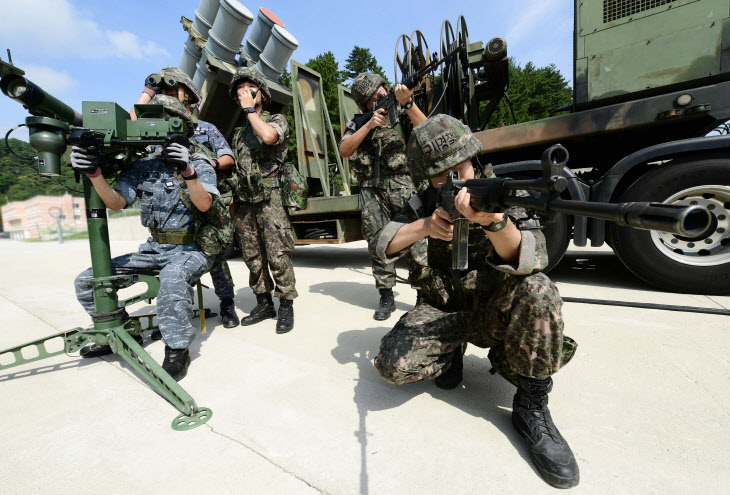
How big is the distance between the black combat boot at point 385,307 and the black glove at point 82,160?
1940 millimetres

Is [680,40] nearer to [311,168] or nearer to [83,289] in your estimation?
[311,168]

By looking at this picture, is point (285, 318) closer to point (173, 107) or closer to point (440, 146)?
point (173, 107)

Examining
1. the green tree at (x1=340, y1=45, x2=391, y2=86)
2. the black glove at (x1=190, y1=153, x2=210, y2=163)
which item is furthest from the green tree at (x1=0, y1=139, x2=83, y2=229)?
the green tree at (x1=340, y1=45, x2=391, y2=86)

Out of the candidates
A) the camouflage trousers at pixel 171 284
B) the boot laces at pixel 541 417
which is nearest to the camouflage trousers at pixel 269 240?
the camouflage trousers at pixel 171 284

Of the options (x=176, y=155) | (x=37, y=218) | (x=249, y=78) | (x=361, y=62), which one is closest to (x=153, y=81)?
(x=249, y=78)

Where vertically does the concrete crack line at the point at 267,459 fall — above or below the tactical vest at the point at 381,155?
below

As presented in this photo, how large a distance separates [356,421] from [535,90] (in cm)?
2341

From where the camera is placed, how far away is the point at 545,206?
3.20 feet

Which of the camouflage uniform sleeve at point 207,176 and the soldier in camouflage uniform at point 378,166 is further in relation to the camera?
the soldier in camouflage uniform at point 378,166

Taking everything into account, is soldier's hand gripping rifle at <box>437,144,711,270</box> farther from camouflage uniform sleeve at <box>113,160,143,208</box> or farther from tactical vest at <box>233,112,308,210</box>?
camouflage uniform sleeve at <box>113,160,143,208</box>

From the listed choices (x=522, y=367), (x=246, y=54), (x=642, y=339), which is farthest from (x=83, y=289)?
(x=246, y=54)

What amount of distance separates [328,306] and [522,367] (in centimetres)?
203

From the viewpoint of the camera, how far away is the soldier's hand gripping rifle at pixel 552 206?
72 cm

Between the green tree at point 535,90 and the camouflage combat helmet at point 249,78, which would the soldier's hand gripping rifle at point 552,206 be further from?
the green tree at point 535,90
